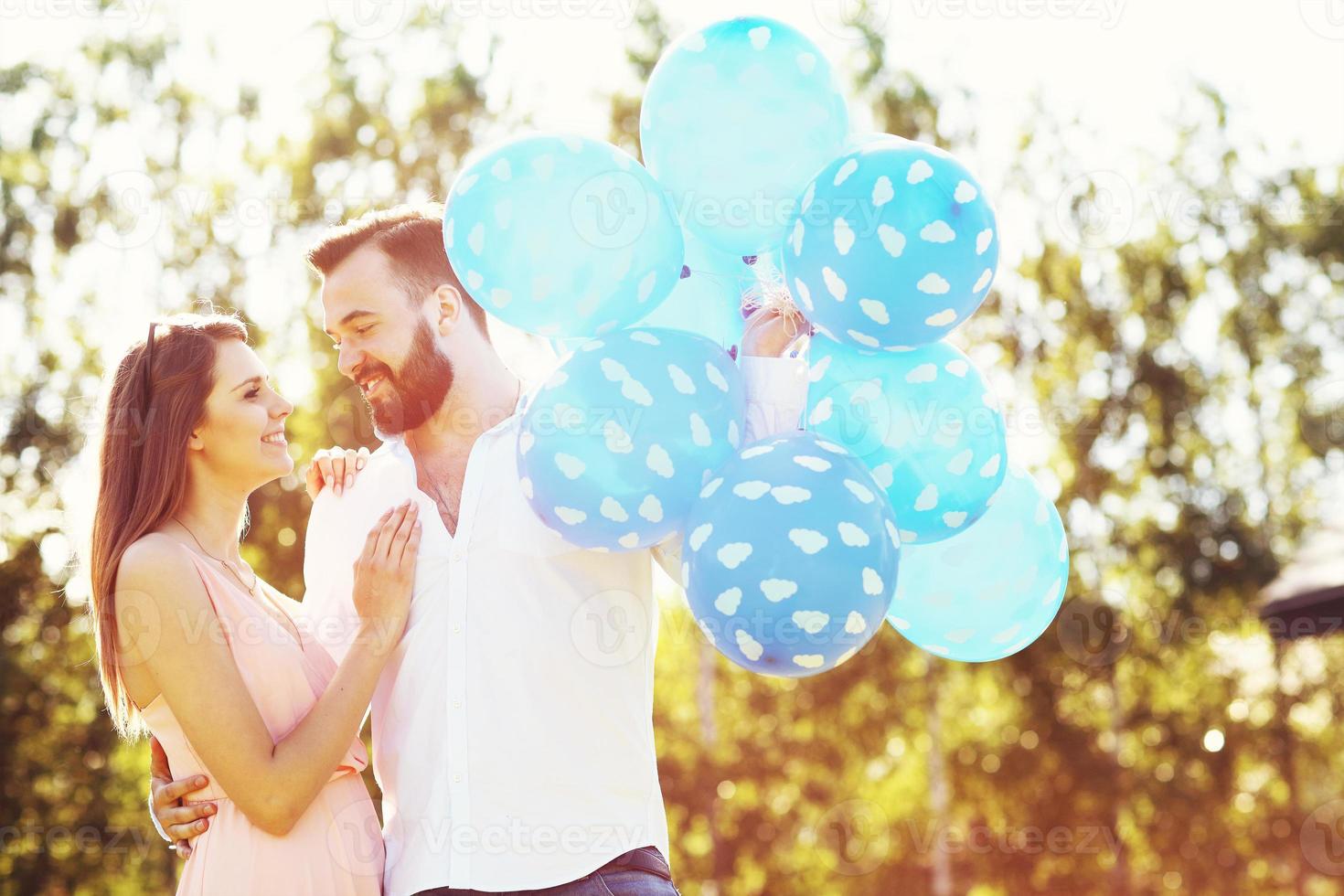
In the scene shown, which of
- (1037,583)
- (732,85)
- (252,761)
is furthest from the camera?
(1037,583)

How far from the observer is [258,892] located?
2.22 meters

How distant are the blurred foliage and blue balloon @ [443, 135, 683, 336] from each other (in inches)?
330

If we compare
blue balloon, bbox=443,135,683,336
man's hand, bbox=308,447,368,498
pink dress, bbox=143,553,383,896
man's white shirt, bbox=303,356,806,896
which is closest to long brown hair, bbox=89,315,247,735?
pink dress, bbox=143,553,383,896

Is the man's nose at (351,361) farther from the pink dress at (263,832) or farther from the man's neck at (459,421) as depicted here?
the pink dress at (263,832)

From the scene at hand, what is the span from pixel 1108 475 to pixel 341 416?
6.24 metres

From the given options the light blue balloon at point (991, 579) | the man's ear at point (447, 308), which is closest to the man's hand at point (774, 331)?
the light blue balloon at point (991, 579)

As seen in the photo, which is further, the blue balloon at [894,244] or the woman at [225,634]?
the woman at [225,634]

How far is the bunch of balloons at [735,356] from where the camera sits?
2.03 meters

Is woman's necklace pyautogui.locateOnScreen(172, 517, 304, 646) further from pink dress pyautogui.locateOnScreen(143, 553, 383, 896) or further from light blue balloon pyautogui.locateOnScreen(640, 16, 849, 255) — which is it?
light blue balloon pyautogui.locateOnScreen(640, 16, 849, 255)

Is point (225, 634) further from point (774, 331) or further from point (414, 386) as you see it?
point (774, 331)

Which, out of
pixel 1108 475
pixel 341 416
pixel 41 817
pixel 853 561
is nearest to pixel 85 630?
pixel 41 817

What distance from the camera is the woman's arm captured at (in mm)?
2186

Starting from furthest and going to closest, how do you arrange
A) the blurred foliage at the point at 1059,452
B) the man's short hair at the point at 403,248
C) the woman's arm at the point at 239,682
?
the blurred foliage at the point at 1059,452 < the man's short hair at the point at 403,248 < the woman's arm at the point at 239,682

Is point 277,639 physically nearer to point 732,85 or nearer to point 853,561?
point 853,561
